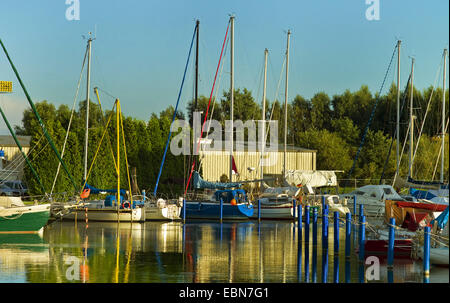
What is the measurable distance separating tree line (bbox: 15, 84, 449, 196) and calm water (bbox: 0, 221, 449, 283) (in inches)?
434

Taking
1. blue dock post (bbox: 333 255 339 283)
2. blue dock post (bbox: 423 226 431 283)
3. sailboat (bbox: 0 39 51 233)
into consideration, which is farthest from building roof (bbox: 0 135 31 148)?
blue dock post (bbox: 423 226 431 283)

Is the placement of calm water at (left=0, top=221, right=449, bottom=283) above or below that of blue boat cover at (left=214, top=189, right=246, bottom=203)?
below

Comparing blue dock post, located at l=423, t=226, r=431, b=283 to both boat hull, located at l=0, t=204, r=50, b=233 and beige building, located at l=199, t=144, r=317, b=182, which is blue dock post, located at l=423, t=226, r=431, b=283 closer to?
boat hull, located at l=0, t=204, r=50, b=233

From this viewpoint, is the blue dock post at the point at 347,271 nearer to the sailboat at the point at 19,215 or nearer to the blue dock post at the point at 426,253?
the blue dock post at the point at 426,253

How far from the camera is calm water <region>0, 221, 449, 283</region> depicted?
909 inches

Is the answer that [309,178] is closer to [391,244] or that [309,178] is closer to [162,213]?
[162,213]

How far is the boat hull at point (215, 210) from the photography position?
46.0m

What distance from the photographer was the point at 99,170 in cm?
5200

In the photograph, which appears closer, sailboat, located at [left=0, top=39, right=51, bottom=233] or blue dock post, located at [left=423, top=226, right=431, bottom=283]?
blue dock post, located at [left=423, top=226, right=431, bottom=283]

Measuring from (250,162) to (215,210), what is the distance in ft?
55.9

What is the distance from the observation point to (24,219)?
3550 cm

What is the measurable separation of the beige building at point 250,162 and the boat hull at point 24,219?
22.6 meters

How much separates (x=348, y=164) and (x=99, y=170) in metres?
32.9
